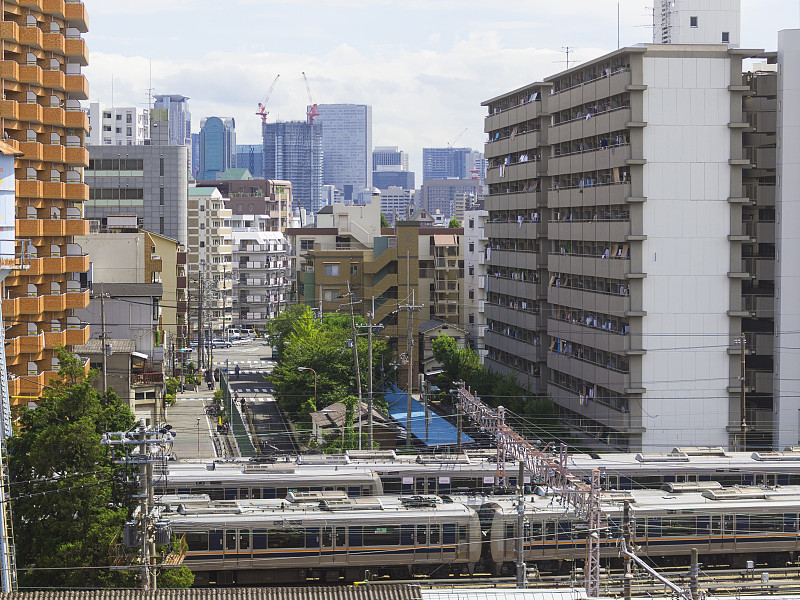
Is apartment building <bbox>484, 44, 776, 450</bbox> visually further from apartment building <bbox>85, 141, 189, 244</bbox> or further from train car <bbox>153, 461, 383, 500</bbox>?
apartment building <bbox>85, 141, 189, 244</bbox>

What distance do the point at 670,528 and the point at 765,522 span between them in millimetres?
2688

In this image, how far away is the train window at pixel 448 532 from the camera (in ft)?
98.4

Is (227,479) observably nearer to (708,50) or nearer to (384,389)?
(708,50)

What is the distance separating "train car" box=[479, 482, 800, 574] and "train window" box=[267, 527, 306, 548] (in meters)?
4.64

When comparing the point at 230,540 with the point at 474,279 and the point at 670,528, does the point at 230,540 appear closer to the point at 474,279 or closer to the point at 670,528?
the point at 670,528

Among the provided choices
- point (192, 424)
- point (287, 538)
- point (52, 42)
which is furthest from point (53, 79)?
point (192, 424)

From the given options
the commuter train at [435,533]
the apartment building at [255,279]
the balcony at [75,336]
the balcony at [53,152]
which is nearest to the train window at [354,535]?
the commuter train at [435,533]

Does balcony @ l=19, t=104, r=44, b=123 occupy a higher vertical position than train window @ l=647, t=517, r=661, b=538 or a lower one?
higher

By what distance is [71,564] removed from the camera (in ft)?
74.1

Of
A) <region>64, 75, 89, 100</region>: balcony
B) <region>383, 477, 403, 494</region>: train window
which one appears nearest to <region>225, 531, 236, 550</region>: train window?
<region>383, 477, 403, 494</region>: train window

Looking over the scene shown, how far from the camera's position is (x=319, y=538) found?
29.5 metres

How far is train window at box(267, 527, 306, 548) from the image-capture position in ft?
95.9

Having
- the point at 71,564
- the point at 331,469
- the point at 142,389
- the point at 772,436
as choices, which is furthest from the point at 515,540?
the point at 142,389

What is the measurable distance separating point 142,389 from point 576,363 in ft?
61.8
